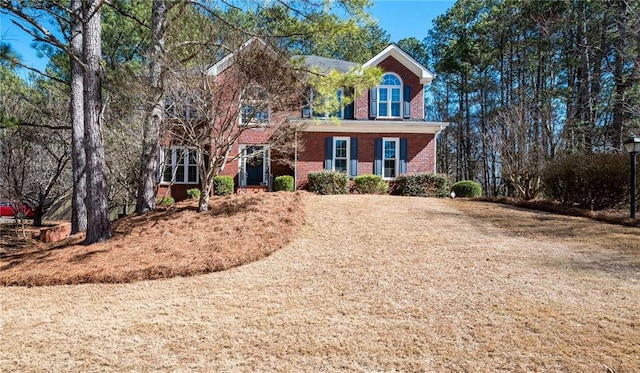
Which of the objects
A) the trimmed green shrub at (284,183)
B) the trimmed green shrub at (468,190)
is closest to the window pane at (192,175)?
the trimmed green shrub at (284,183)

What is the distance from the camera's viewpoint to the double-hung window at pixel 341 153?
637 inches

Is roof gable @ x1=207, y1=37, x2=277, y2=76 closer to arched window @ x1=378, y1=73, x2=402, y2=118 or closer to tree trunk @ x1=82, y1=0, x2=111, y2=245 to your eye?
tree trunk @ x1=82, y1=0, x2=111, y2=245

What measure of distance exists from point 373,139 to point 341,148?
161 cm

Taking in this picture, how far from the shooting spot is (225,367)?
2832 mm

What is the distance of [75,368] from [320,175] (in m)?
11.8

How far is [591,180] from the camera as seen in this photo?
971cm

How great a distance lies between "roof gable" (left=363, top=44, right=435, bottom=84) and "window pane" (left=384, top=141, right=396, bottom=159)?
375 centimetres

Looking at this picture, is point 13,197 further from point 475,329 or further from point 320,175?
point 475,329

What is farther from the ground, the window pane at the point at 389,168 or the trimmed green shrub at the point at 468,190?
the window pane at the point at 389,168

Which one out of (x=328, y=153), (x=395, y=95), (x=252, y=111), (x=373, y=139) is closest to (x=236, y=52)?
(x=252, y=111)

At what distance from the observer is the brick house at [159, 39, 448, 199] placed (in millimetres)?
16047

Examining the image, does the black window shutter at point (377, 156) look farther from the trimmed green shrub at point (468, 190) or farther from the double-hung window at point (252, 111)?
the double-hung window at point (252, 111)

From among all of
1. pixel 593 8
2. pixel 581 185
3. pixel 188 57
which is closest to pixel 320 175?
pixel 188 57

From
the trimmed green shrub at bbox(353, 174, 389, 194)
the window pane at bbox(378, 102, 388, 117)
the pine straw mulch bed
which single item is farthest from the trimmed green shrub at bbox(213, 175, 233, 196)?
the window pane at bbox(378, 102, 388, 117)
